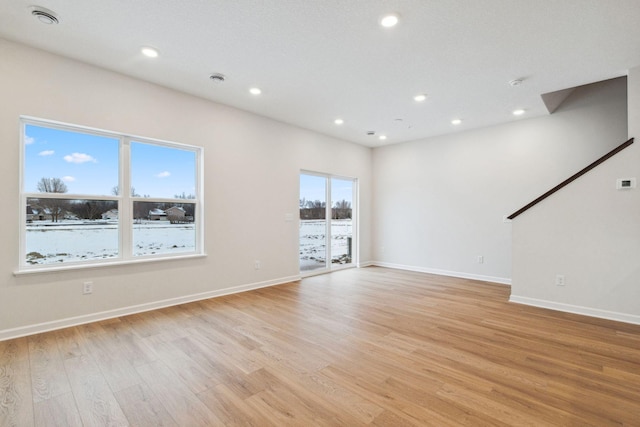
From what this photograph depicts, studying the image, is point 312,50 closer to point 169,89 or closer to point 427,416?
point 169,89

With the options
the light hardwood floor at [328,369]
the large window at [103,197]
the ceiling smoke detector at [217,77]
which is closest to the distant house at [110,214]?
the large window at [103,197]

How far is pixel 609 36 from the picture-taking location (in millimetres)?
2680

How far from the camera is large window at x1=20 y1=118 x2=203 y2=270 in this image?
9.99 feet

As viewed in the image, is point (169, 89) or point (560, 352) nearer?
point (560, 352)

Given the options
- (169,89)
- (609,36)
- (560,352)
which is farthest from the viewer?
(169,89)

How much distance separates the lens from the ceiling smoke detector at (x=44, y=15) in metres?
2.36

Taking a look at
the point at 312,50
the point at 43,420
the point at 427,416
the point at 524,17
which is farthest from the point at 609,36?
the point at 43,420

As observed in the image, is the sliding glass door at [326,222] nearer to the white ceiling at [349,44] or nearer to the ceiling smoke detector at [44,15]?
the white ceiling at [349,44]

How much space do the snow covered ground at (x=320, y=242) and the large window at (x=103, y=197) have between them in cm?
205

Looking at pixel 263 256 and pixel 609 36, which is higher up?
pixel 609 36

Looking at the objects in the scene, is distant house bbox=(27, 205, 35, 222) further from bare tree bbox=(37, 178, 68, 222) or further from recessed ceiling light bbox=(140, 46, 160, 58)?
recessed ceiling light bbox=(140, 46, 160, 58)

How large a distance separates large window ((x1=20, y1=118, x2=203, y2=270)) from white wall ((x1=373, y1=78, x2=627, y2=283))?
13.9 ft

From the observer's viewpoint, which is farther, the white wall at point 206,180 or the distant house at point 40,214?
the distant house at point 40,214

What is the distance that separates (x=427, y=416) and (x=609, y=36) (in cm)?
362
